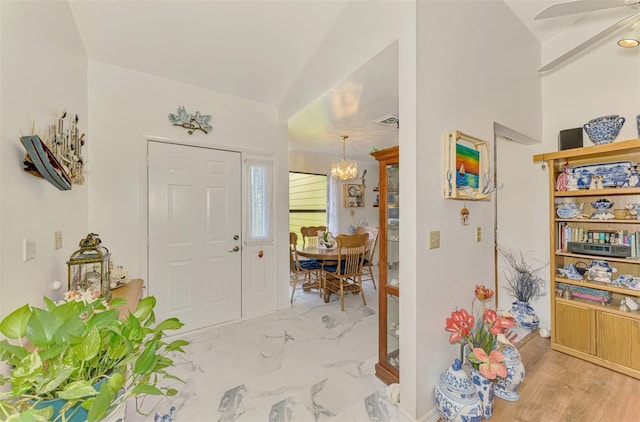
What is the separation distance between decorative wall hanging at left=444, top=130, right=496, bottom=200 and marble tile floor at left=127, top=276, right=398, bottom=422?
1.56 m

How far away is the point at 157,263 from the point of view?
105 inches

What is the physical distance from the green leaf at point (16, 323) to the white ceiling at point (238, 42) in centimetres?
222

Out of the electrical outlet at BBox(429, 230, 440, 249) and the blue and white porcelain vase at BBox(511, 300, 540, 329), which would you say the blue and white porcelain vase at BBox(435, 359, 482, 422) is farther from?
the blue and white porcelain vase at BBox(511, 300, 540, 329)

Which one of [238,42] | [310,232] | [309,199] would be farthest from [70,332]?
[309,199]

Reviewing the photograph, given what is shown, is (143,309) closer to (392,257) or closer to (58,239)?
(58,239)

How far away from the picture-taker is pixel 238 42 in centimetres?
242

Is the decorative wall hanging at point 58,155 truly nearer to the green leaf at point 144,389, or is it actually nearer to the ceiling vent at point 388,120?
the green leaf at point 144,389

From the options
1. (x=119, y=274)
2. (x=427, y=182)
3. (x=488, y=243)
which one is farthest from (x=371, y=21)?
(x=119, y=274)

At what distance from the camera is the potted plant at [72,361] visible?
0.58m

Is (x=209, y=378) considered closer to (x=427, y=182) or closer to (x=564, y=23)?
(x=427, y=182)

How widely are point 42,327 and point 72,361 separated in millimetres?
123

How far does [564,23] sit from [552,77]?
1.53 feet

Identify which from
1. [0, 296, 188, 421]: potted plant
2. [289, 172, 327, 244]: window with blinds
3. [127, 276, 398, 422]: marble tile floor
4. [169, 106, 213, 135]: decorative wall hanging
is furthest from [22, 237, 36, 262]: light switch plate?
[289, 172, 327, 244]: window with blinds

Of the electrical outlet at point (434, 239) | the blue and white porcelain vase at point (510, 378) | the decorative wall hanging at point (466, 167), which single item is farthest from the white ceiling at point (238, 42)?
the blue and white porcelain vase at point (510, 378)
